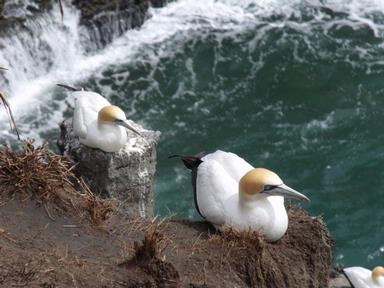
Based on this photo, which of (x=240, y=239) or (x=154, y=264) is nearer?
(x=154, y=264)

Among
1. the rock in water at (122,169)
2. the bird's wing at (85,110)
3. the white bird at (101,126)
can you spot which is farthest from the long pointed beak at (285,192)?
the bird's wing at (85,110)

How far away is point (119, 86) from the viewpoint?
551 inches

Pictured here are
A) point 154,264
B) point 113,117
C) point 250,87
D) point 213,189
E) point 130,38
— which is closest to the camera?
point 154,264

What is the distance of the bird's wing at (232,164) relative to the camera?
7297 mm

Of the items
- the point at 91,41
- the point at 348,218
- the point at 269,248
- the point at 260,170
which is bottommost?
the point at 348,218

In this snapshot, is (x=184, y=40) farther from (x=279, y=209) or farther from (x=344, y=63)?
(x=279, y=209)

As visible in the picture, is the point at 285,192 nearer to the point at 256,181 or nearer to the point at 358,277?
the point at 256,181

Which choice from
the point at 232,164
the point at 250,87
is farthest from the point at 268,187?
the point at 250,87

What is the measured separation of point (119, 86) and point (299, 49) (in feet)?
10.3

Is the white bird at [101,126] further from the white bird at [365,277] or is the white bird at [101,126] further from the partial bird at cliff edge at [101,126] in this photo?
the white bird at [365,277]

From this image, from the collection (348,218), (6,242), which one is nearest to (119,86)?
(348,218)

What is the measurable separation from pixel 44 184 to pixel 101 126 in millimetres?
1694

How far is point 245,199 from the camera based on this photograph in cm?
689

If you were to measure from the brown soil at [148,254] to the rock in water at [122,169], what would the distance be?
3.89 ft
